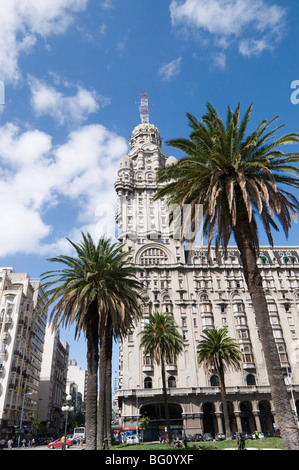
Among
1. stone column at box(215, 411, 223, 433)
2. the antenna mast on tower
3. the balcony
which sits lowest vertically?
stone column at box(215, 411, 223, 433)

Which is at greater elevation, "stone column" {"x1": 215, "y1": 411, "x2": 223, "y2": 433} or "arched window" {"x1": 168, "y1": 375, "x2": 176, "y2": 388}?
"arched window" {"x1": 168, "y1": 375, "x2": 176, "y2": 388}

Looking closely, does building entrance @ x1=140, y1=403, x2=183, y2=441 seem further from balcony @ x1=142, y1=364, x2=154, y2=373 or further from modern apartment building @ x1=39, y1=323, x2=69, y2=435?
modern apartment building @ x1=39, y1=323, x2=69, y2=435

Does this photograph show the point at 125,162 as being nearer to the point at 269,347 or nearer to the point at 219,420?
the point at 219,420

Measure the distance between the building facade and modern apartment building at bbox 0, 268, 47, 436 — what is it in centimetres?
1916

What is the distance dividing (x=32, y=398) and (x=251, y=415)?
48054 millimetres

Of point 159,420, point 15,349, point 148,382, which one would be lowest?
point 159,420

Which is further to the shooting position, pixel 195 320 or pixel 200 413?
pixel 195 320

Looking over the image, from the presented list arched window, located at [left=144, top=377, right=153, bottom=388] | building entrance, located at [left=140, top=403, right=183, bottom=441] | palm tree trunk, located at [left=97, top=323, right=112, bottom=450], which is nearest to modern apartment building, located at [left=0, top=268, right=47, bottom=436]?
arched window, located at [left=144, top=377, right=153, bottom=388]

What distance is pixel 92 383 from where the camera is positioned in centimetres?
2380

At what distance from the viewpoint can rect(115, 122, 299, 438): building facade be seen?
6400 cm

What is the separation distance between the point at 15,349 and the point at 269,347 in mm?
54472

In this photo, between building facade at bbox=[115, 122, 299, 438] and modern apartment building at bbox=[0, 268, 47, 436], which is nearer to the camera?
modern apartment building at bbox=[0, 268, 47, 436]

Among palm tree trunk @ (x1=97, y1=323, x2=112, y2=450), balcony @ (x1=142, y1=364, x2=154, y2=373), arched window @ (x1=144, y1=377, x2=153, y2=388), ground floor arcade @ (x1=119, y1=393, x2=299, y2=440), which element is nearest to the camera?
palm tree trunk @ (x1=97, y1=323, x2=112, y2=450)

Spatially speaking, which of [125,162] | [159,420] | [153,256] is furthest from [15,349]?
[125,162]
